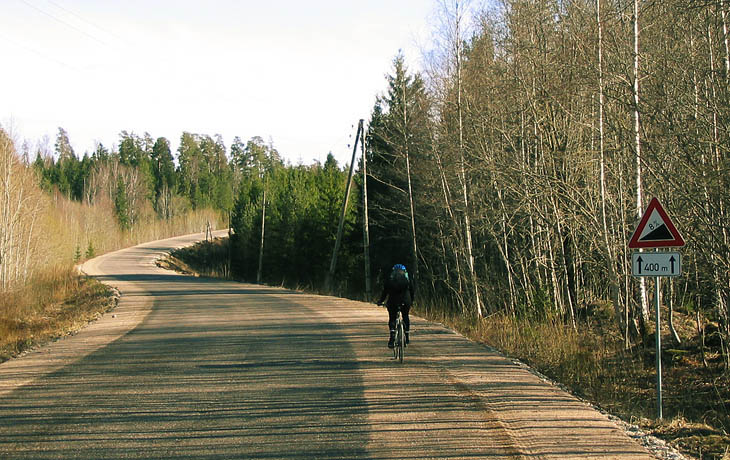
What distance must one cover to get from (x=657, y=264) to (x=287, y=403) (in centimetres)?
519

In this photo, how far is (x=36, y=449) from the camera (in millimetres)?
6145

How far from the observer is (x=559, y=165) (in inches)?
746

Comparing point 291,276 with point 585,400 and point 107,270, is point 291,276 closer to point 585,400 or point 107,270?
point 107,270

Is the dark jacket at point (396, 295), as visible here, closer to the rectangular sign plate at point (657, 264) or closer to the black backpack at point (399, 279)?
the black backpack at point (399, 279)

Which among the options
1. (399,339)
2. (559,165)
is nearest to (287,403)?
(399,339)

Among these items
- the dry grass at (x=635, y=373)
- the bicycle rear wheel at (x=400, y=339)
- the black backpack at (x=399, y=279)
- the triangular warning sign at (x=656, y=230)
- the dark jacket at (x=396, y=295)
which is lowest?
the dry grass at (x=635, y=373)

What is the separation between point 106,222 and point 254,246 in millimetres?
36473

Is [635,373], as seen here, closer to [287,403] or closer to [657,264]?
[657,264]

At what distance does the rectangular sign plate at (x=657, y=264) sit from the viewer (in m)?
8.04

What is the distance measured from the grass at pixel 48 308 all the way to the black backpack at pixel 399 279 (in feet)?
25.8

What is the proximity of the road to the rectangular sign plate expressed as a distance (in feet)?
6.53

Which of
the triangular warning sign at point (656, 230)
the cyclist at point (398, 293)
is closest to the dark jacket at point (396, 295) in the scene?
the cyclist at point (398, 293)

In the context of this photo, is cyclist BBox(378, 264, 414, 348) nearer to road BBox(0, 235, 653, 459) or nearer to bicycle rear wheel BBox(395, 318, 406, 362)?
bicycle rear wheel BBox(395, 318, 406, 362)

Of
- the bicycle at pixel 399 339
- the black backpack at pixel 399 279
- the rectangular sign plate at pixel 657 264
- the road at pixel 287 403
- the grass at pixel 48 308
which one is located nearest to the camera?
the road at pixel 287 403
